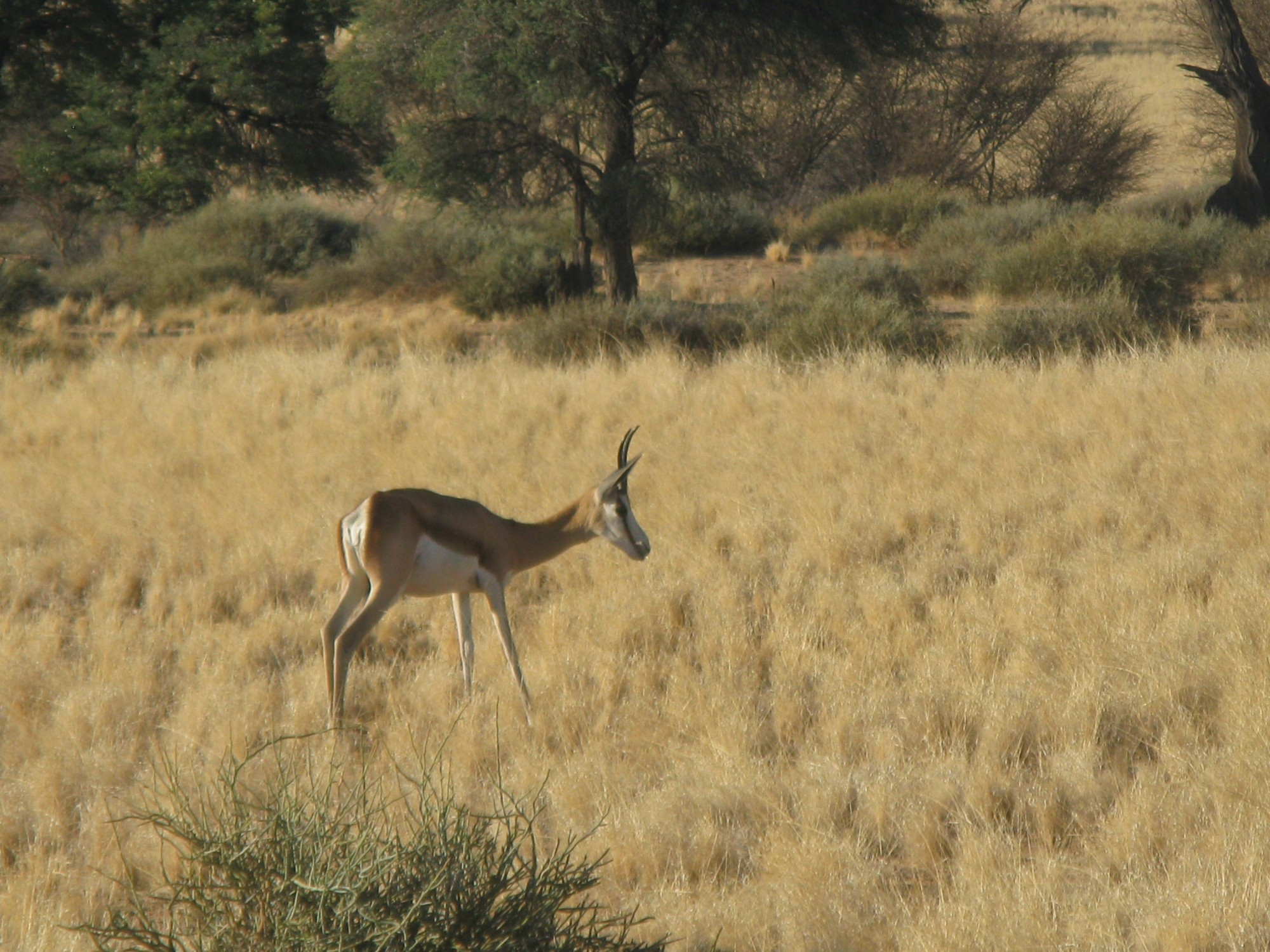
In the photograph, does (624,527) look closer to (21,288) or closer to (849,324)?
(849,324)

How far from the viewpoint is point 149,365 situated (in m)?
14.7

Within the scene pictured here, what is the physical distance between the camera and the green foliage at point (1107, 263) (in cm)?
1773

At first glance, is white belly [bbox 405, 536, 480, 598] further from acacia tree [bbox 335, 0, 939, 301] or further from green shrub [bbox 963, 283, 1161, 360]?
acacia tree [bbox 335, 0, 939, 301]

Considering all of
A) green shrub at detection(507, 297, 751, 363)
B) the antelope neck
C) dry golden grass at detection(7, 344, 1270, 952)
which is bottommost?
dry golden grass at detection(7, 344, 1270, 952)

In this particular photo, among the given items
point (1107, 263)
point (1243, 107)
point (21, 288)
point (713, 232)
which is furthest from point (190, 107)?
point (1243, 107)

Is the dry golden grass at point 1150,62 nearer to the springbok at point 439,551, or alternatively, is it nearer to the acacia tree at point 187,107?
the acacia tree at point 187,107

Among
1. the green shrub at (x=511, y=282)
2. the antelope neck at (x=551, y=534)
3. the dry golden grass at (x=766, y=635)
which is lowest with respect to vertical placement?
the dry golden grass at (x=766, y=635)

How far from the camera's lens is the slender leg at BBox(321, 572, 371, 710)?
5.58 m

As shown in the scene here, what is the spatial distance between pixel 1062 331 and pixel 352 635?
11148 mm

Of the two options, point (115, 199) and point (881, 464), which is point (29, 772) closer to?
point (881, 464)

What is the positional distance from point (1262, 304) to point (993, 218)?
6962mm

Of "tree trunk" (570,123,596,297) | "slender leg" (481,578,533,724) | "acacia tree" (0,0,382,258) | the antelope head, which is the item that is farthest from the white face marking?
"acacia tree" (0,0,382,258)

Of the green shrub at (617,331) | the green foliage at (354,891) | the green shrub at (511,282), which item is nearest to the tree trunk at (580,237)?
the green shrub at (511,282)

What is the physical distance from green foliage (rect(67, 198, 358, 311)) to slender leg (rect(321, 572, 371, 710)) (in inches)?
711
